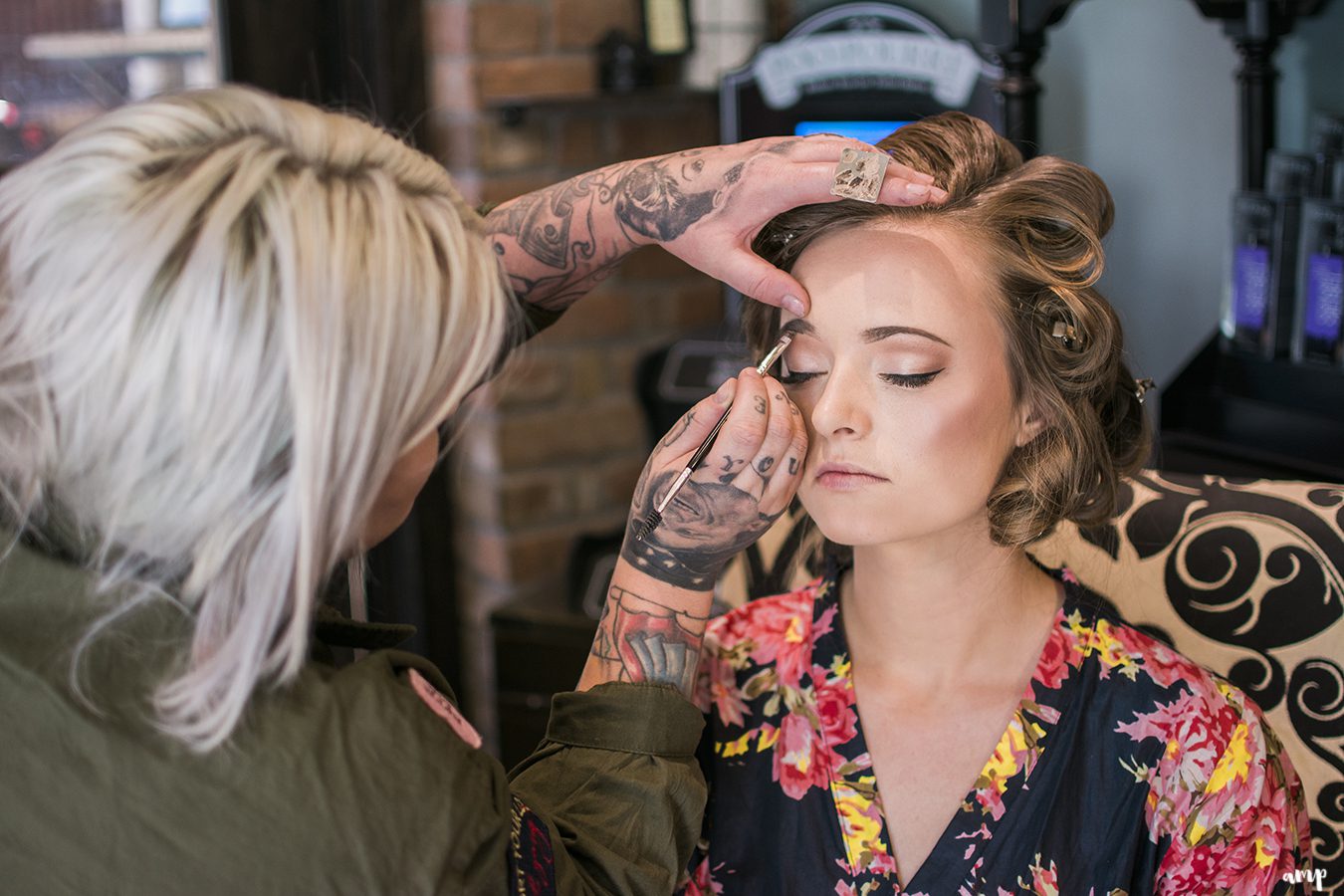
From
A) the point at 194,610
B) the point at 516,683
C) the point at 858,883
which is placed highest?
the point at 194,610

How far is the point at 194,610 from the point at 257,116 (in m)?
0.29

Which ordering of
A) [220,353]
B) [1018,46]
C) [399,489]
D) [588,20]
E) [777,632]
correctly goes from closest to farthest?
[220,353], [399,489], [777,632], [1018,46], [588,20]

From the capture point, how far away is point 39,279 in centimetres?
76

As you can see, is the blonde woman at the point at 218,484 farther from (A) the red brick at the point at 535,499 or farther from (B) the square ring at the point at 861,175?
(A) the red brick at the point at 535,499

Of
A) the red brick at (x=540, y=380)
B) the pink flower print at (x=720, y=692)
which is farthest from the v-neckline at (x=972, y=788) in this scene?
the red brick at (x=540, y=380)

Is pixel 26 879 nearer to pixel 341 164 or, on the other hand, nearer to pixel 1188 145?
pixel 341 164

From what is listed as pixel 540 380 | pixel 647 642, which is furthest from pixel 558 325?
pixel 647 642

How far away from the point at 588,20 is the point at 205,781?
77.3 inches

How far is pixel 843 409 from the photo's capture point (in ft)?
3.79

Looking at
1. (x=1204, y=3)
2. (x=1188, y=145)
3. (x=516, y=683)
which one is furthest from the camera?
(x=516, y=683)

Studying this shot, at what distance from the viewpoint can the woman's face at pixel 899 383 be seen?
3.80 feet

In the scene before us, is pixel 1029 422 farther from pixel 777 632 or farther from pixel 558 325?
pixel 558 325

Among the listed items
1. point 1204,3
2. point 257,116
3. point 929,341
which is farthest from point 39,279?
point 1204,3

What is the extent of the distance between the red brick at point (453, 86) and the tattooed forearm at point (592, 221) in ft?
3.38
